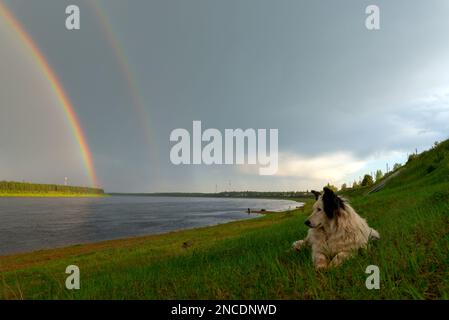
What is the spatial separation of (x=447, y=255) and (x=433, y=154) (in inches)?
1561

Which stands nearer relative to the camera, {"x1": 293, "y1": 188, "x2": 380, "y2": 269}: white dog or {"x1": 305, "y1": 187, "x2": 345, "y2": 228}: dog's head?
{"x1": 293, "y1": 188, "x2": 380, "y2": 269}: white dog

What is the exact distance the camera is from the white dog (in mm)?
7086

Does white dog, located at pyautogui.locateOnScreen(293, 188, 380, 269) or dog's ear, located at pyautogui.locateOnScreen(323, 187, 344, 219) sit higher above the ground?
dog's ear, located at pyautogui.locateOnScreen(323, 187, 344, 219)

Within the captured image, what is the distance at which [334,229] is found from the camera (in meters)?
7.37

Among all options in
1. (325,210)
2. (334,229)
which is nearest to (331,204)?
(325,210)

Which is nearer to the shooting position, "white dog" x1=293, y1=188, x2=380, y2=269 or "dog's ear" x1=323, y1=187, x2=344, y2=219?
"white dog" x1=293, y1=188, x2=380, y2=269

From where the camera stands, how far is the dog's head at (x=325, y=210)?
7246mm

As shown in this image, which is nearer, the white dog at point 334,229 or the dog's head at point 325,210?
the white dog at point 334,229

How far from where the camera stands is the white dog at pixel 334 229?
Result: 709 cm

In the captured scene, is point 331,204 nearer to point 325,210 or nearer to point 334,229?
point 325,210

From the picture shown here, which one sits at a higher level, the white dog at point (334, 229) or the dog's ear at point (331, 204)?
the dog's ear at point (331, 204)
